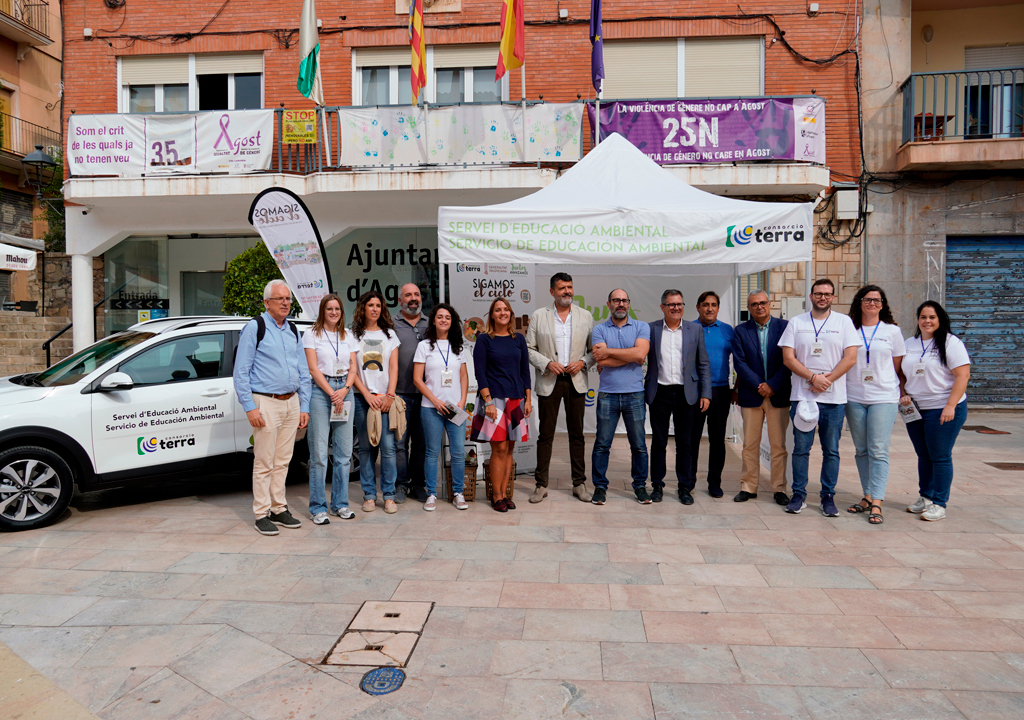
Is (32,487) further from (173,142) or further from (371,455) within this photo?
(173,142)

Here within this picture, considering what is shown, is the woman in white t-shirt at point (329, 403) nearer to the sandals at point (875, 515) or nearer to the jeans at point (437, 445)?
the jeans at point (437, 445)

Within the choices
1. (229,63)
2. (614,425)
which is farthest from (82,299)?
(614,425)

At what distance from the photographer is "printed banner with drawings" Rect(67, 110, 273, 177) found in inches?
466

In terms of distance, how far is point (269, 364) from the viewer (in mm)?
5480

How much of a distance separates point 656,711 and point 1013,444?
9.15 meters

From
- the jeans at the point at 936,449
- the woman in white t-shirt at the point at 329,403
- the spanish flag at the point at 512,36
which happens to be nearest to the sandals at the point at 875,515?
the jeans at the point at 936,449

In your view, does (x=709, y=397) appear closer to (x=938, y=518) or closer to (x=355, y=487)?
(x=938, y=518)

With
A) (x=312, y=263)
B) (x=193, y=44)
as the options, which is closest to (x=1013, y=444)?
(x=312, y=263)

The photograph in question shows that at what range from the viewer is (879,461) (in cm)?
596

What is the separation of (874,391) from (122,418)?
20.8ft

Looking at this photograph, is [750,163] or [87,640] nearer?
[87,640]

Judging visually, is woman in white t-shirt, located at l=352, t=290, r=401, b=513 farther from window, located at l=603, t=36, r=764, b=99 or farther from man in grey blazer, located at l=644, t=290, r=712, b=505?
window, located at l=603, t=36, r=764, b=99

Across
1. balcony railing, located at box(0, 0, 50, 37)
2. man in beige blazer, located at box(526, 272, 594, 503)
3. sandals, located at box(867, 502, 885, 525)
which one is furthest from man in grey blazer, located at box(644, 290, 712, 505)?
balcony railing, located at box(0, 0, 50, 37)

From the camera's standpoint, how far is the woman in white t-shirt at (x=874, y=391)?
5.87m
